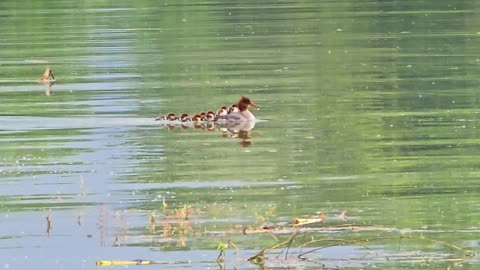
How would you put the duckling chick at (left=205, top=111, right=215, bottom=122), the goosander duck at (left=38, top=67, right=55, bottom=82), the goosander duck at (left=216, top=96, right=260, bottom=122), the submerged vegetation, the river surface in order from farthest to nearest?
the goosander duck at (left=38, top=67, right=55, bottom=82)
the duckling chick at (left=205, top=111, right=215, bottom=122)
the goosander duck at (left=216, top=96, right=260, bottom=122)
the river surface
the submerged vegetation

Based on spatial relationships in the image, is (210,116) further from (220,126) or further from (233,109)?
(233,109)

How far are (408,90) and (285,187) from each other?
9.21 metres

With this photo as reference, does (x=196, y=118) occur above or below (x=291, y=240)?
above

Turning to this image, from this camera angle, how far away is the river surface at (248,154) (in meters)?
12.4

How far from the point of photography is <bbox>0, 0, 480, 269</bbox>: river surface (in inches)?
488

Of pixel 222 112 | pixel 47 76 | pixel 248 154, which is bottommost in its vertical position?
pixel 248 154

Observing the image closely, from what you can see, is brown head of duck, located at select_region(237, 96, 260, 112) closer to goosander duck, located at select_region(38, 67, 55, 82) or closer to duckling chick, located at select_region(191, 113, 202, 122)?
duckling chick, located at select_region(191, 113, 202, 122)

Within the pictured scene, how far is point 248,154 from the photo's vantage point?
57.9 ft

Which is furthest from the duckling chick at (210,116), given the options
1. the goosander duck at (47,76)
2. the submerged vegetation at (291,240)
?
the submerged vegetation at (291,240)

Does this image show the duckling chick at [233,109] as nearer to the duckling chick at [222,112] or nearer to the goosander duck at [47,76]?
the duckling chick at [222,112]

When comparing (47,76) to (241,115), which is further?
(47,76)

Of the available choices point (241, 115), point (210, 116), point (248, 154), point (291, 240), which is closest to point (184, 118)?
point (210, 116)

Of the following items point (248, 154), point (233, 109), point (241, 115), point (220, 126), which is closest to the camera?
point (248, 154)

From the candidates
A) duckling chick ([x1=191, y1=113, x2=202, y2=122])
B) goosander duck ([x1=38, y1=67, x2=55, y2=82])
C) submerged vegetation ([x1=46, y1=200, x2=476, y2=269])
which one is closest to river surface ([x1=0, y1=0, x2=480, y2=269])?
submerged vegetation ([x1=46, y1=200, x2=476, y2=269])
